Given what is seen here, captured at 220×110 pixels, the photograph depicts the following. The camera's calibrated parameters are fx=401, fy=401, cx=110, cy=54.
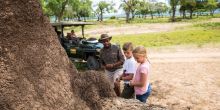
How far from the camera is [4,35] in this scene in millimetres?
3900

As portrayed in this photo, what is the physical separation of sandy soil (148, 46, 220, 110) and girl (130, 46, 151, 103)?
273cm

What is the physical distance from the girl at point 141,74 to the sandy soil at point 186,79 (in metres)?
2.73

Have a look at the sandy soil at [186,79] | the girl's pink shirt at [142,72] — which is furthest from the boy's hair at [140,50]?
the sandy soil at [186,79]

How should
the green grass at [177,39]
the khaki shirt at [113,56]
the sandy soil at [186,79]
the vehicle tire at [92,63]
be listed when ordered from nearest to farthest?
the khaki shirt at [113,56]
the sandy soil at [186,79]
the vehicle tire at [92,63]
the green grass at [177,39]

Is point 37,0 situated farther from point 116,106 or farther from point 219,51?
point 219,51

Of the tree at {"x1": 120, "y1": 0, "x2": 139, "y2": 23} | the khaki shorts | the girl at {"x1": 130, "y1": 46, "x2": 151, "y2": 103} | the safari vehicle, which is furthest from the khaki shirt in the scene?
the tree at {"x1": 120, "y1": 0, "x2": 139, "y2": 23}

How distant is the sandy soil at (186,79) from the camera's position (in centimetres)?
880

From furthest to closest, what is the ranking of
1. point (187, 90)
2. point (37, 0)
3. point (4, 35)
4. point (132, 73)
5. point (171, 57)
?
point (171, 57), point (187, 90), point (132, 73), point (37, 0), point (4, 35)

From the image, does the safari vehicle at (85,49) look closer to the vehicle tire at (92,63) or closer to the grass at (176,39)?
the vehicle tire at (92,63)

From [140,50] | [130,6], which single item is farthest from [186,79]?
[130,6]

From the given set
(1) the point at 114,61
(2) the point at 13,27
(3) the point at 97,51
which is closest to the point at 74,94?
(2) the point at 13,27

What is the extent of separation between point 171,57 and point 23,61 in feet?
43.8

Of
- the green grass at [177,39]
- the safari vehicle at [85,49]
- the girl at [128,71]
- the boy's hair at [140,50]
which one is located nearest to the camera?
the boy's hair at [140,50]

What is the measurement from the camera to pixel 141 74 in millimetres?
5480
